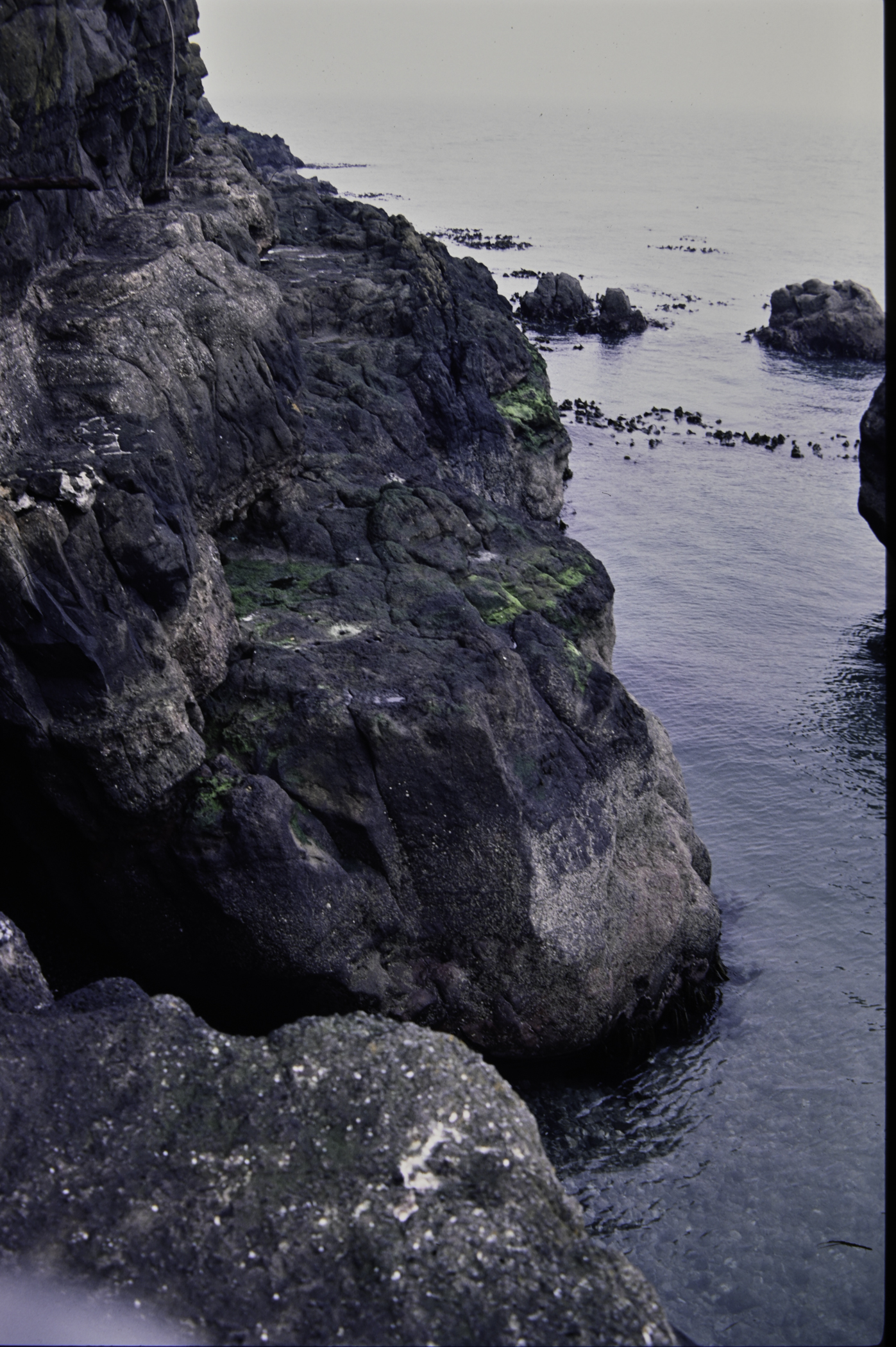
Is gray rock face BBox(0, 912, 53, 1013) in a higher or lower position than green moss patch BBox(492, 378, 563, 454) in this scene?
lower

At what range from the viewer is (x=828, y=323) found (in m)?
68.4

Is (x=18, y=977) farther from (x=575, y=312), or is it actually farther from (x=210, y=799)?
(x=575, y=312)

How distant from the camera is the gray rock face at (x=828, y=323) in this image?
222ft

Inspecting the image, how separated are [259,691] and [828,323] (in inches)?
2460

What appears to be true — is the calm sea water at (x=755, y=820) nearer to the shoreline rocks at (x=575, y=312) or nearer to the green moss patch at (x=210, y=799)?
the shoreline rocks at (x=575, y=312)

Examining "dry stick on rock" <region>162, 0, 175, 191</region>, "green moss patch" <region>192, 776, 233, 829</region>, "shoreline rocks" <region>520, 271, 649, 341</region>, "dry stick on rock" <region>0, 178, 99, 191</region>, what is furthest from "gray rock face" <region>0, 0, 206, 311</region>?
"shoreline rocks" <region>520, 271, 649, 341</region>

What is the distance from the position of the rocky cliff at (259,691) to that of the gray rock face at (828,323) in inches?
2097

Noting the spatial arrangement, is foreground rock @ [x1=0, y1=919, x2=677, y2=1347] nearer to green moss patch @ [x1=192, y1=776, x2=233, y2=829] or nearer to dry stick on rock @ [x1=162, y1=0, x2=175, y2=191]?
green moss patch @ [x1=192, y1=776, x2=233, y2=829]

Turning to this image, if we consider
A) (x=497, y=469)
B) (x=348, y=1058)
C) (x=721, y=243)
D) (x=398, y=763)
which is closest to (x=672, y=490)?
(x=497, y=469)

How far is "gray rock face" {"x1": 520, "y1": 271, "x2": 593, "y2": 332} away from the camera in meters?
74.9

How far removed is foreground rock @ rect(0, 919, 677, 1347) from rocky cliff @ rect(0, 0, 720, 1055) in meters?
4.81

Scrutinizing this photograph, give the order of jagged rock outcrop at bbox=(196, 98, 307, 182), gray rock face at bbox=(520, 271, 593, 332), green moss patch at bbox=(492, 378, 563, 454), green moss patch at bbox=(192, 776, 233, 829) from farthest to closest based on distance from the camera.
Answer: jagged rock outcrop at bbox=(196, 98, 307, 182) → gray rock face at bbox=(520, 271, 593, 332) → green moss patch at bbox=(492, 378, 563, 454) → green moss patch at bbox=(192, 776, 233, 829)

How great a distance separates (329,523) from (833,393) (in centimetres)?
4909

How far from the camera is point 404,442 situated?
25.4m
